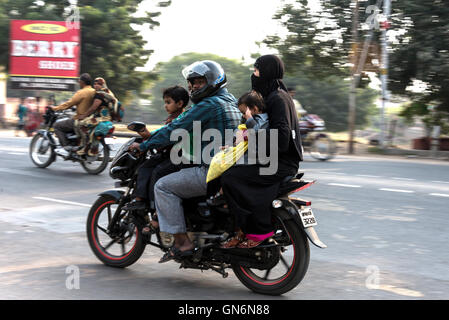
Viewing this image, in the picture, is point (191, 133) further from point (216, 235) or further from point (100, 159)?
point (100, 159)

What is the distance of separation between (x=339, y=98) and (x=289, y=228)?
180 feet

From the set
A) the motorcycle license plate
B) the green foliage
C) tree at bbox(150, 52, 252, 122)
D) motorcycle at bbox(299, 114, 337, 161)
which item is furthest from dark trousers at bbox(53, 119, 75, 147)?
the green foliage

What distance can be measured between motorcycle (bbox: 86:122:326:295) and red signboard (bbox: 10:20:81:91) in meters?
30.0

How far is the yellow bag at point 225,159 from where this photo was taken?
4.41 m

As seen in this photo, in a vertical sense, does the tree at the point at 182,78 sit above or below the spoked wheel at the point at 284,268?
below

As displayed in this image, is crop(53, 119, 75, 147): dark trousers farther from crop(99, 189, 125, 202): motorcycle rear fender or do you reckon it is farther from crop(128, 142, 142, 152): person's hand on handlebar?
crop(128, 142, 142, 152): person's hand on handlebar

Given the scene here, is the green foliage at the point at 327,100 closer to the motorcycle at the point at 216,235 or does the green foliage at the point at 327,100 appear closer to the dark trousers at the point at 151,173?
the motorcycle at the point at 216,235

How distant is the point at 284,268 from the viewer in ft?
15.1

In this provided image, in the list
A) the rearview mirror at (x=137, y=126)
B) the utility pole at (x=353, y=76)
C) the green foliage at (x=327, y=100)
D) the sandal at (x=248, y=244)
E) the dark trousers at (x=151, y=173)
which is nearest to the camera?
the sandal at (x=248, y=244)

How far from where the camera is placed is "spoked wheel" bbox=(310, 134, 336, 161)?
56.8 feet

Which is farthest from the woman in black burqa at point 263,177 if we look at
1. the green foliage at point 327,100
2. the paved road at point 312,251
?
the green foliage at point 327,100

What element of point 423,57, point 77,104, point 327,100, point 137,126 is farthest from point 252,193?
point 327,100

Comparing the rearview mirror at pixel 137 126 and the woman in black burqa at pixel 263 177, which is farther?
the rearview mirror at pixel 137 126

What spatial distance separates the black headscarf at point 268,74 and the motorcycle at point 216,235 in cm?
72
